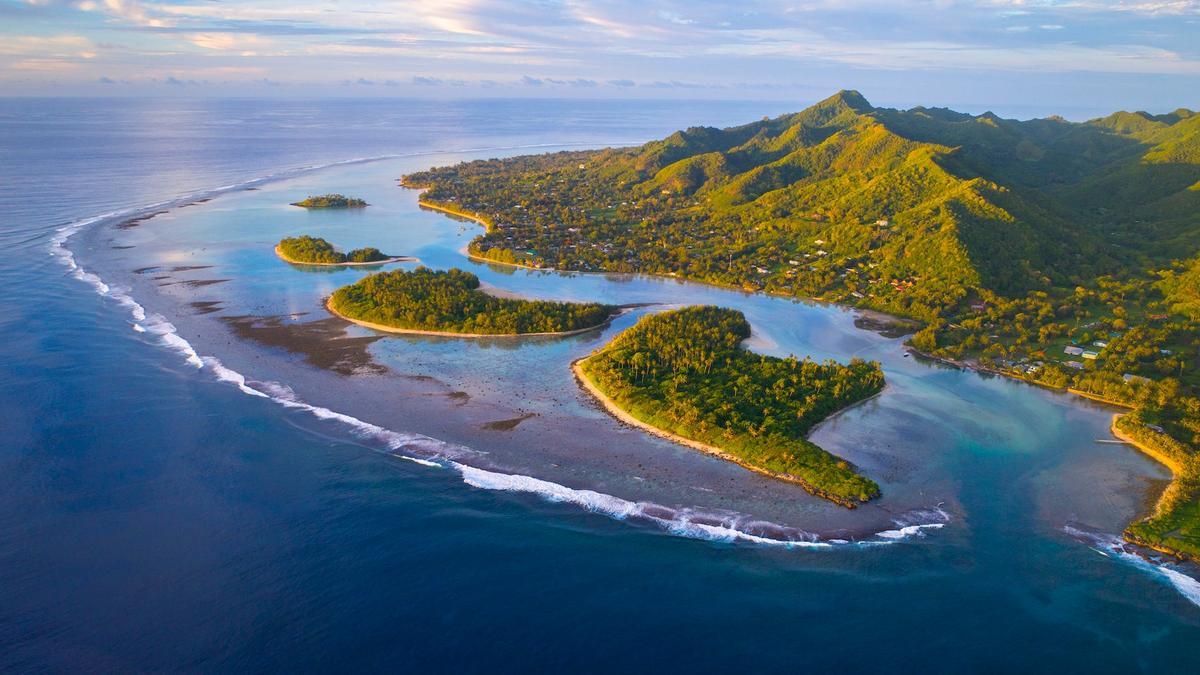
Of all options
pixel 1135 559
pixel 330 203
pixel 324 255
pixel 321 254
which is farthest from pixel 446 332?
pixel 330 203

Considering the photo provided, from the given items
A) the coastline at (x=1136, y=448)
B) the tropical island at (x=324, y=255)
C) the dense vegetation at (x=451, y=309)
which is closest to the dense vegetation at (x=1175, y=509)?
the coastline at (x=1136, y=448)

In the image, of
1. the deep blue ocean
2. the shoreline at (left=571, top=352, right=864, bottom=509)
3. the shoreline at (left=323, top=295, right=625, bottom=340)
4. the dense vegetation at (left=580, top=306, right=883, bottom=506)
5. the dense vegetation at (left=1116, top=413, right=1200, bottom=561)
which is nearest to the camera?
the deep blue ocean

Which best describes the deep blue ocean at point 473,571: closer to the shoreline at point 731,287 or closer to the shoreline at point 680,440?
the shoreline at point 680,440

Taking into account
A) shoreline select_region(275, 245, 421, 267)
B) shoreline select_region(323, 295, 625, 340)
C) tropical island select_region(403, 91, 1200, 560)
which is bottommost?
shoreline select_region(275, 245, 421, 267)

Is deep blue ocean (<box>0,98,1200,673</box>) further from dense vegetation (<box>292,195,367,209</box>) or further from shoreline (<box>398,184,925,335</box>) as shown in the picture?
dense vegetation (<box>292,195,367,209</box>)

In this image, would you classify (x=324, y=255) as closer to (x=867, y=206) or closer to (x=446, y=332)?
(x=446, y=332)

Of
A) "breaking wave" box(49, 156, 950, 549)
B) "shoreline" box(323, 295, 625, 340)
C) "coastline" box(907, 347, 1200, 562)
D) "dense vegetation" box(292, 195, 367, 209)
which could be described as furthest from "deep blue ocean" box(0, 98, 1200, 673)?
"dense vegetation" box(292, 195, 367, 209)
